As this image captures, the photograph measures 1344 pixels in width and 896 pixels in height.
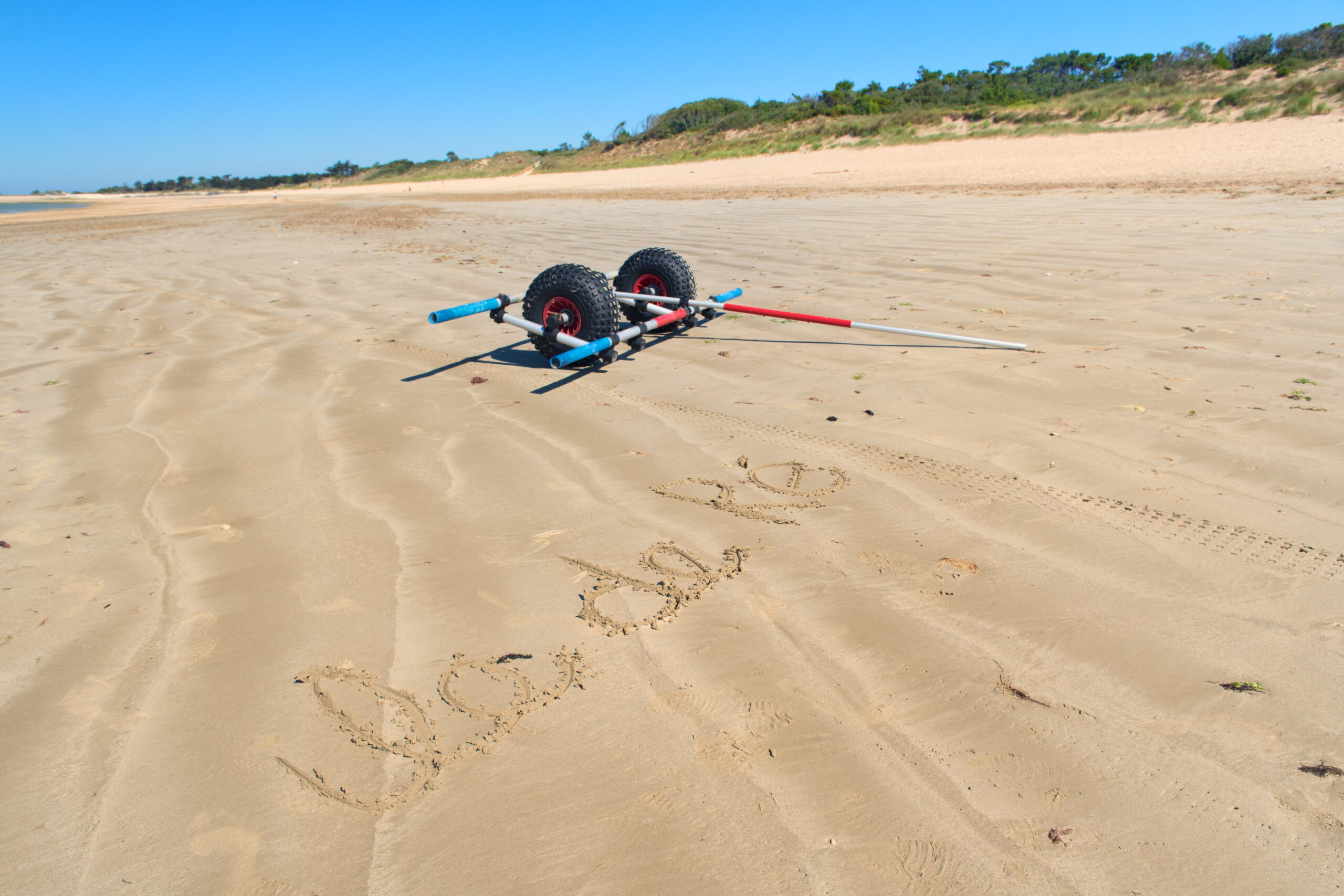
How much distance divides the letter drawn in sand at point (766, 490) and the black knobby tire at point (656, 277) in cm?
281

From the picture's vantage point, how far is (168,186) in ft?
290

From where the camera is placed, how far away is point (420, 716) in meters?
2.00

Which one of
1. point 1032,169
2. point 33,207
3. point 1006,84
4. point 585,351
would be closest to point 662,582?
point 585,351

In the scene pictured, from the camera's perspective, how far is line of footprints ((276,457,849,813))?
183cm

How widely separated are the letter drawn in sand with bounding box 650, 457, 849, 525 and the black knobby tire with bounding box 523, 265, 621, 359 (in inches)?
82.3

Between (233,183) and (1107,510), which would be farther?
(233,183)

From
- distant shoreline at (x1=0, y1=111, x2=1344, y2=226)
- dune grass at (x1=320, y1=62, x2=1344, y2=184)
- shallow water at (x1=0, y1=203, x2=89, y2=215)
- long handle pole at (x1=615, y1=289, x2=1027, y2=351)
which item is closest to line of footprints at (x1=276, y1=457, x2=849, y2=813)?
long handle pole at (x1=615, y1=289, x2=1027, y2=351)

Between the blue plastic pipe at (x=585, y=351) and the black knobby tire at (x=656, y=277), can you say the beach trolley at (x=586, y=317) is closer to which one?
the blue plastic pipe at (x=585, y=351)

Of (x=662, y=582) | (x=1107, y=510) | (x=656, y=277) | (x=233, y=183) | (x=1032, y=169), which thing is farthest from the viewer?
(x=233, y=183)

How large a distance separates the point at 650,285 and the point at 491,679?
4.53 m

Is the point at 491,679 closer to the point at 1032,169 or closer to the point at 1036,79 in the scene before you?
the point at 1032,169

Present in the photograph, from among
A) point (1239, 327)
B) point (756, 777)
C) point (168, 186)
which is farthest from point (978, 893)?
point (168, 186)

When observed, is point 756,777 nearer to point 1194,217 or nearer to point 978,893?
point 978,893

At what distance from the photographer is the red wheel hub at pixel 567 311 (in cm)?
530
